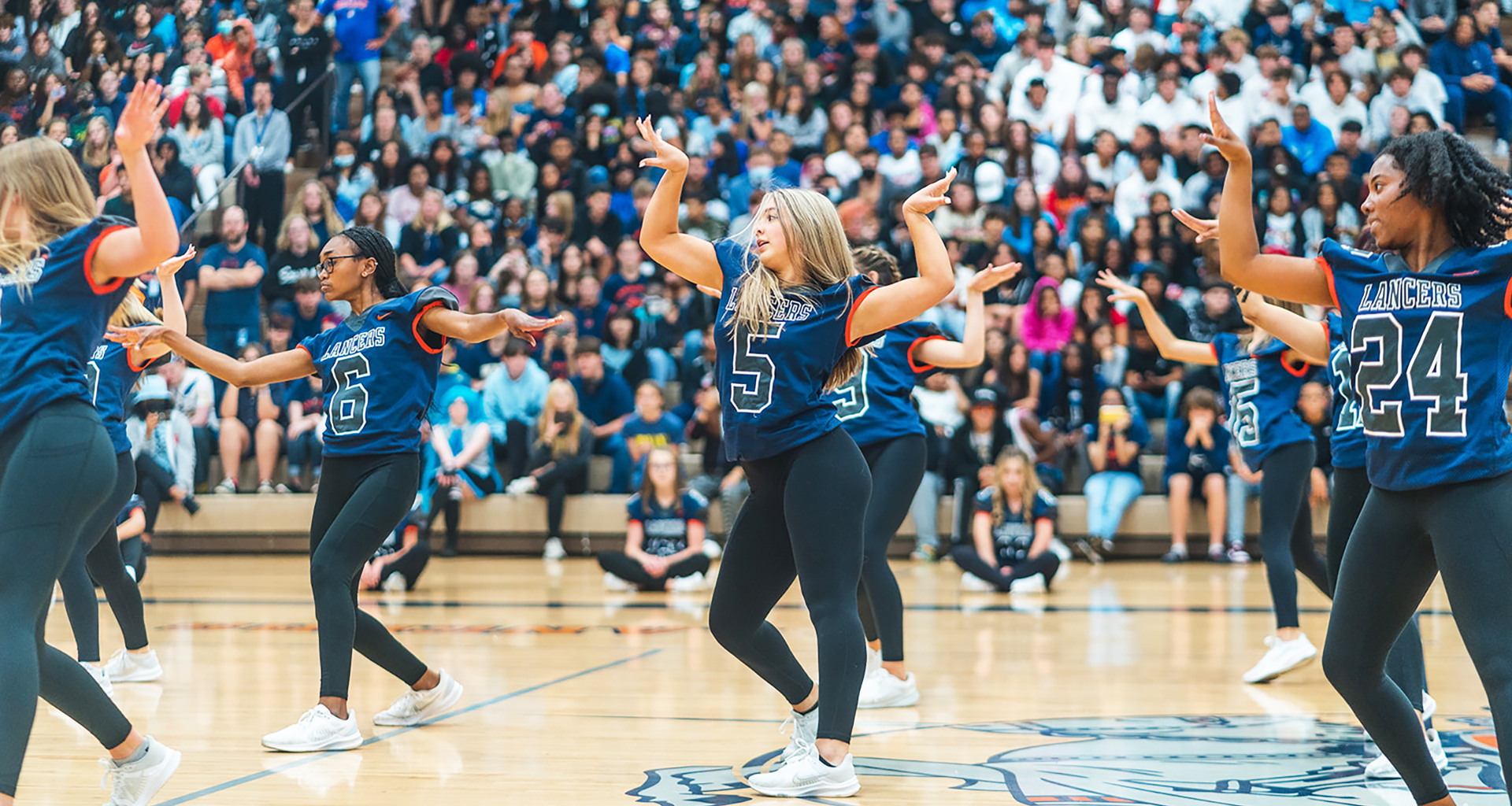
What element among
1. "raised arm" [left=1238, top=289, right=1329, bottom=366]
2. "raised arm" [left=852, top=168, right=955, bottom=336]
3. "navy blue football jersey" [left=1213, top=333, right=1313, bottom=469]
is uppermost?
"raised arm" [left=852, top=168, right=955, bottom=336]

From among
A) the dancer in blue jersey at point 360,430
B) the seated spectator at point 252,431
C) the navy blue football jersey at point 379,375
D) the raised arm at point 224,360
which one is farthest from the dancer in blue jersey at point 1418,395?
the seated spectator at point 252,431

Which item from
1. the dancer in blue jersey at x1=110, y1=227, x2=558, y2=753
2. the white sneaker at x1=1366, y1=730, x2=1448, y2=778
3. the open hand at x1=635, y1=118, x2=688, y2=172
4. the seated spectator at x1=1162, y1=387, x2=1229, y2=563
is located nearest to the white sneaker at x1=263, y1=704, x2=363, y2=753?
the dancer in blue jersey at x1=110, y1=227, x2=558, y2=753

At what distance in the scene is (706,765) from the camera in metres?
4.26

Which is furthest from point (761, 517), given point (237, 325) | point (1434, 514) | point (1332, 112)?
point (1332, 112)

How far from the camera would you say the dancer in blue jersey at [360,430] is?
452cm

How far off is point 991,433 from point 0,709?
8.91m

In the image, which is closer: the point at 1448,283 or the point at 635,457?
the point at 1448,283

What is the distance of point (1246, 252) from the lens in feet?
10.1

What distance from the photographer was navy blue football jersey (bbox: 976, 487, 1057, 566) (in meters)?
9.84

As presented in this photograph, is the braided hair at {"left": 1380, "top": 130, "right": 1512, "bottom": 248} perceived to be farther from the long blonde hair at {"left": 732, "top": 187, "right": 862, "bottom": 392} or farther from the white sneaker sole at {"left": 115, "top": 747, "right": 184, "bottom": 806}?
the white sneaker sole at {"left": 115, "top": 747, "right": 184, "bottom": 806}

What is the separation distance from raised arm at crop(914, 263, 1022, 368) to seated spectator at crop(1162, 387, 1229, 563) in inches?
243

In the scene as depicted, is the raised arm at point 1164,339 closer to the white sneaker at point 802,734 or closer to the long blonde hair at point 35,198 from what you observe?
the white sneaker at point 802,734

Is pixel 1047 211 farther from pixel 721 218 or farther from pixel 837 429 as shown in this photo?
pixel 837 429

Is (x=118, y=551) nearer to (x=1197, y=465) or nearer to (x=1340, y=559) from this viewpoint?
(x=1340, y=559)
